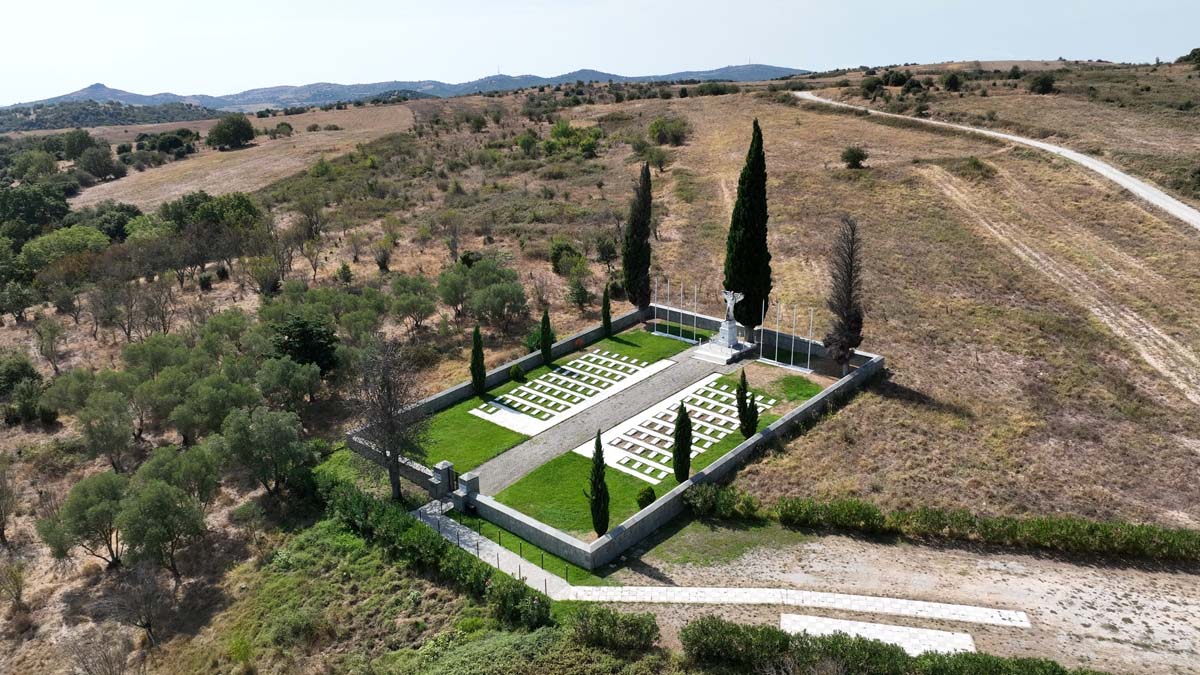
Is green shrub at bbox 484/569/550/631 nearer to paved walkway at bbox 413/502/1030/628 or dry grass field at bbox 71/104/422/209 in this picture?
paved walkway at bbox 413/502/1030/628

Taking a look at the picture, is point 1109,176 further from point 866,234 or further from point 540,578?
point 540,578

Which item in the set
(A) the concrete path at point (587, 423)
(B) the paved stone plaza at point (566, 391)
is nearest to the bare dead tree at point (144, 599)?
(A) the concrete path at point (587, 423)

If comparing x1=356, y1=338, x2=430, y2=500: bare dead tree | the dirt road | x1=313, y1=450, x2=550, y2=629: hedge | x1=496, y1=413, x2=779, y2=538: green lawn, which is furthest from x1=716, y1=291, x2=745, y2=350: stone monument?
x1=313, y1=450, x2=550, y2=629: hedge

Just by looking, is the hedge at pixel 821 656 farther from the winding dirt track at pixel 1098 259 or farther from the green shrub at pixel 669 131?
the green shrub at pixel 669 131

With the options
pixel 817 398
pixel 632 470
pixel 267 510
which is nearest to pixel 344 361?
pixel 267 510

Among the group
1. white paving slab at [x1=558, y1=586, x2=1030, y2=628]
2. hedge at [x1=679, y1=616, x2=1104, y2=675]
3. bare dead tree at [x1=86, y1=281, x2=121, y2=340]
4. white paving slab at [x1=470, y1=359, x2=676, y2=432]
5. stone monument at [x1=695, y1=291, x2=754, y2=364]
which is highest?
bare dead tree at [x1=86, y1=281, x2=121, y2=340]

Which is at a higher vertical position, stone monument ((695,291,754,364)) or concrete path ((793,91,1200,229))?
concrete path ((793,91,1200,229))
